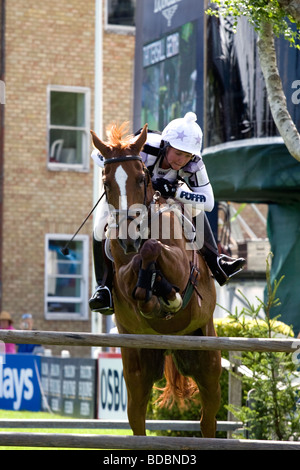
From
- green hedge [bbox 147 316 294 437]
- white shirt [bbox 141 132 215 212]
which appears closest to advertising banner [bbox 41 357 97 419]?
green hedge [bbox 147 316 294 437]

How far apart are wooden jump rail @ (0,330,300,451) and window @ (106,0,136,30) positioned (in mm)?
20116

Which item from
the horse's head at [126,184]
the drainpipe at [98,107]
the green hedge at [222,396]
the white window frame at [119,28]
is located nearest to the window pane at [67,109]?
the white window frame at [119,28]

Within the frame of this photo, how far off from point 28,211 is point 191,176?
1672 cm

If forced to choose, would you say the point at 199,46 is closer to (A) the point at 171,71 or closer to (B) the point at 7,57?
(A) the point at 171,71

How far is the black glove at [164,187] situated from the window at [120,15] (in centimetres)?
1824

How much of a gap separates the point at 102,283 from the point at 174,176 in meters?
1.04

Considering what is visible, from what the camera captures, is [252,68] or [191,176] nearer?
[191,176]

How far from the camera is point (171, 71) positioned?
53.8 ft

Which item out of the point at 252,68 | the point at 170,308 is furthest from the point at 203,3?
the point at 170,308

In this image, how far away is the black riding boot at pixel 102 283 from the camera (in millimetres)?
7542

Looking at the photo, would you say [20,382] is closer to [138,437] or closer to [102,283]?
[102,283]

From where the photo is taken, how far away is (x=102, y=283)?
770 cm

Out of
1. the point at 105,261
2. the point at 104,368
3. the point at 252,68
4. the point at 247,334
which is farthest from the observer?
the point at 104,368

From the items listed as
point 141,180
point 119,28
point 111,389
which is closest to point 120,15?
point 119,28
